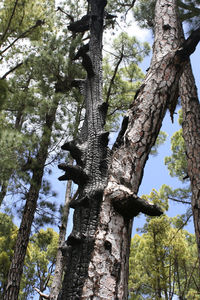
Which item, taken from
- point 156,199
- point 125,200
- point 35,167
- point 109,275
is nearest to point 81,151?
point 125,200

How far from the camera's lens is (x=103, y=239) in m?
1.36

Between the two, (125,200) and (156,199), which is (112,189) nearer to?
(125,200)

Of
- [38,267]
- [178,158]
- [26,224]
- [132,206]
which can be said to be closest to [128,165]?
[132,206]

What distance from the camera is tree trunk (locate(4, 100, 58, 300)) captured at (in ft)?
14.4

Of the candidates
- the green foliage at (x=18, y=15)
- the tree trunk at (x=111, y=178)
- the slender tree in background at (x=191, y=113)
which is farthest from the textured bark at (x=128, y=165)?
the green foliage at (x=18, y=15)

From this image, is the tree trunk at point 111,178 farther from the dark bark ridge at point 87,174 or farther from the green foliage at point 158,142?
the green foliage at point 158,142

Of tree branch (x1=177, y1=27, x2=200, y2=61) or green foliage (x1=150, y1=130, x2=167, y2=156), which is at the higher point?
green foliage (x1=150, y1=130, x2=167, y2=156)

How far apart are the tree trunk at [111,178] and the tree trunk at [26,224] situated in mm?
2941

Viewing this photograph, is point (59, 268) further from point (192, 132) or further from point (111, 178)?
point (111, 178)

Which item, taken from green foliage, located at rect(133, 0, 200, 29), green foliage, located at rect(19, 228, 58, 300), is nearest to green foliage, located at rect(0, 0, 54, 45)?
green foliage, located at rect(133, 0, 200, 29)

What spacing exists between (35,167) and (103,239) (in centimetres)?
383

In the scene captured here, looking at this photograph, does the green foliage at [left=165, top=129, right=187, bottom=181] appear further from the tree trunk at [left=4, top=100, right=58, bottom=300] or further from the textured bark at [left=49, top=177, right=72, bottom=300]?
the tree trunk at [left=4, top=100, right=58, bottom=300]

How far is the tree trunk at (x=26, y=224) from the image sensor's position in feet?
14.4

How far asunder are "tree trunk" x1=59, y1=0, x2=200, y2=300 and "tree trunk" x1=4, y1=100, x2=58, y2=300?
2.94m
